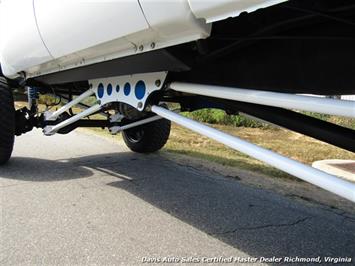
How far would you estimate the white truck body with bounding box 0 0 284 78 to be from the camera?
6.62ft

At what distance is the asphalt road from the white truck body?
1.15m

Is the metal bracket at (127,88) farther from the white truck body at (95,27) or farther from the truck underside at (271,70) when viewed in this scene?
the white truck body at (95,27)

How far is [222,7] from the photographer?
5.92ft

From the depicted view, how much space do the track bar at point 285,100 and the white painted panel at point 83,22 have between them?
52cm

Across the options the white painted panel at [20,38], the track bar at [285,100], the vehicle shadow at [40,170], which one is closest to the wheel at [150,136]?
the vehicle shadow at [40,170]

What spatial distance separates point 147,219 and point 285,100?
1845 mm

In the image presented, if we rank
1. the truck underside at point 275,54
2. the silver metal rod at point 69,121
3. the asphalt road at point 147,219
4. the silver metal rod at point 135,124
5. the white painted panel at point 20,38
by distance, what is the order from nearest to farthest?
the truck underside at point 275,54 → the asphalt road at point 147,219 → the white painted panel at point 20,38 → the silver metal rod at point 69,121 → the silver metal rod at point 135,124

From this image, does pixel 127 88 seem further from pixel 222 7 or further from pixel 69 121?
pixel 222 7

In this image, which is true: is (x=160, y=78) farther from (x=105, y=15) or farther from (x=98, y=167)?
(x=98, y=167)

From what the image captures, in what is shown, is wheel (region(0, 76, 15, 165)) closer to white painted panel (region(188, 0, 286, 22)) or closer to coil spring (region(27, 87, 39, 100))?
coil spring (region(27, 87, 39, 100))

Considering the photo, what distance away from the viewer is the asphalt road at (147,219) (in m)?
2.90

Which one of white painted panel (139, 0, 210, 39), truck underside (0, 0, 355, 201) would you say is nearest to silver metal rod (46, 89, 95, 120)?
truck underside (0, 0, 355, 201)

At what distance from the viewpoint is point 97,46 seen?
2.83m

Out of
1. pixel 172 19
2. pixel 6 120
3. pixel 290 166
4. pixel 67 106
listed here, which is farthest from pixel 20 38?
pixel 290 166
